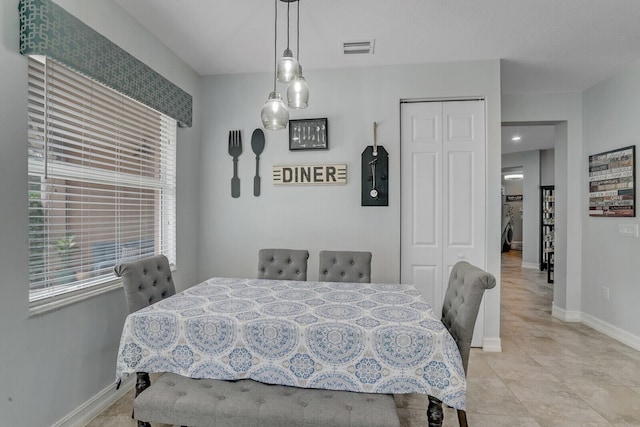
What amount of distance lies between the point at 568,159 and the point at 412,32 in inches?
111

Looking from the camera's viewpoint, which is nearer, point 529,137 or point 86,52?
point 86,52

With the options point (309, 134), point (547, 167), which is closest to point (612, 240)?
point (309, 134)

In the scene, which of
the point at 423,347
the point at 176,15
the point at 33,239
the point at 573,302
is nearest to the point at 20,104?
the point at 33,239

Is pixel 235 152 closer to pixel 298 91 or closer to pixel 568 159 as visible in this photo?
pixel 298 91

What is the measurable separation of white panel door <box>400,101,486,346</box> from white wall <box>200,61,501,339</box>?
0.32 feet

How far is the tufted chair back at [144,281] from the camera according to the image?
186 cm

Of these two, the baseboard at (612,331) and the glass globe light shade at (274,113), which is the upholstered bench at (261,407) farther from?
the baseboard at (612,331)

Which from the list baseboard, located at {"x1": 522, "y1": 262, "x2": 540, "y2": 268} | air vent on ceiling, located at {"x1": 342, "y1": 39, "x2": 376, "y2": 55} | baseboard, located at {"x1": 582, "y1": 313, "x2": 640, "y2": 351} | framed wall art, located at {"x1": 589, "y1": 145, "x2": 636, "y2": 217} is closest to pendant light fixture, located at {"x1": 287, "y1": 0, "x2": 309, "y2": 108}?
air vent on ceiling, located at {"x1": 342, "y1": 39, "x2": 376, "y2": 55}

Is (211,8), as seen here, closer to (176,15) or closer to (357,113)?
(176,15)

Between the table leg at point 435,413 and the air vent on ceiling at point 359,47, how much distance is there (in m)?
2.69

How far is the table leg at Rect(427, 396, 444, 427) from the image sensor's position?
1.51 m

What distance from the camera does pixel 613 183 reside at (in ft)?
11.2

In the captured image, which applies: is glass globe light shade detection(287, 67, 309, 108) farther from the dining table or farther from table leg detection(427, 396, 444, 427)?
table leg detection(427, 396, 444, 427)

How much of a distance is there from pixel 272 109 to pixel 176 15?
129 cm
